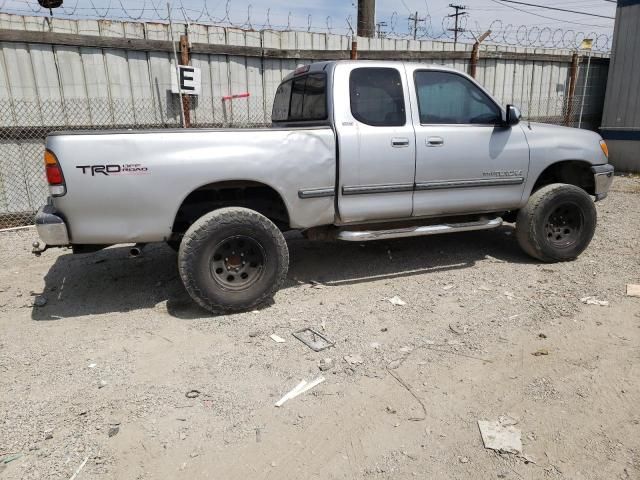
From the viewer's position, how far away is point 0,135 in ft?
22.6

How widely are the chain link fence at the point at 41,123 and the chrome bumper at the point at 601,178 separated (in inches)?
225

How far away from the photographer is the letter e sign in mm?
7746

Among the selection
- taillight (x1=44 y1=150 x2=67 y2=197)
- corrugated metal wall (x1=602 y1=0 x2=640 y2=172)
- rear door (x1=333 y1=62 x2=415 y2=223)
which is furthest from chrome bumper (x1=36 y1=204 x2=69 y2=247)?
corrugated metal wall (x1=602 y1=0 x2=640 y2=172)

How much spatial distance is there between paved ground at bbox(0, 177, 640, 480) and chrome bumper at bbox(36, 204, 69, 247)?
0.78 m

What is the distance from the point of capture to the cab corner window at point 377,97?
4473 millimetres

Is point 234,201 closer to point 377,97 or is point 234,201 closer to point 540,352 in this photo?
point 377,97

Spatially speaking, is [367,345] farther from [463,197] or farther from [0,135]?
[0,135]

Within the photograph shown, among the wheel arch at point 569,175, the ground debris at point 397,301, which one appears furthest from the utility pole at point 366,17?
the ground debris at point 397,301

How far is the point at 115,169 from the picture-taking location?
3.69 meters

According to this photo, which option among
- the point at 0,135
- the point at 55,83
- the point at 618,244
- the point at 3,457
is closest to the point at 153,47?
the point at 55,83

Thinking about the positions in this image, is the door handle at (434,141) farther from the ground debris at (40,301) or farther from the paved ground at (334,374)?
the ground debris at (40,301)

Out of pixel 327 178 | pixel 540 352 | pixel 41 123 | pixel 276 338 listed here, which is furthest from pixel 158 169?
pixel 41 123

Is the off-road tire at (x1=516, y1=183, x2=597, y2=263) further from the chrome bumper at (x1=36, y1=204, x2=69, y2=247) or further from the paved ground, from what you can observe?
the chrome bumper at (x1=36, y1=204, x2=69, y2=247)

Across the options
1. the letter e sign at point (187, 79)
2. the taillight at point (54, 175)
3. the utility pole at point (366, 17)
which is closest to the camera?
the taillight at point (54, 175)
